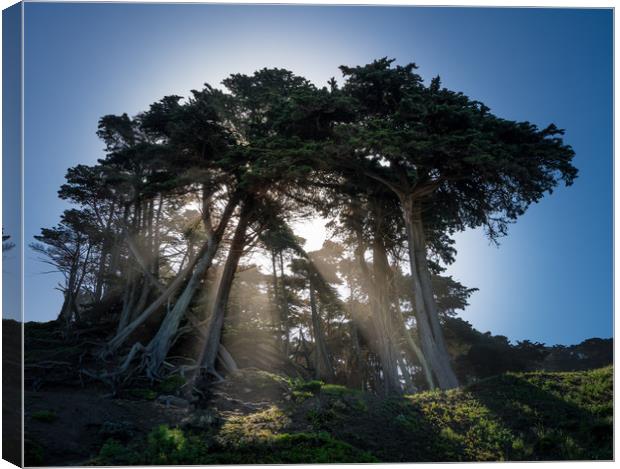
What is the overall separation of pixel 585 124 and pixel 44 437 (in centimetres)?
1199

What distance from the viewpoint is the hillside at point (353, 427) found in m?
7.11

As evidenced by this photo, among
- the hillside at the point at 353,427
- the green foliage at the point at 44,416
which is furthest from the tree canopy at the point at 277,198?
the green foliage at the point at 44,416

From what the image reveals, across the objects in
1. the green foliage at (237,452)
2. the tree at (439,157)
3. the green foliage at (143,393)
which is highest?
the tree at (439,157)

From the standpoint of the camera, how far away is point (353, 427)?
809 centimetres

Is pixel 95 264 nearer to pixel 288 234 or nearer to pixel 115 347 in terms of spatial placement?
pixel 115 347

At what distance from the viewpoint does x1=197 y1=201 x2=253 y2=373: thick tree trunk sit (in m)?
14.1

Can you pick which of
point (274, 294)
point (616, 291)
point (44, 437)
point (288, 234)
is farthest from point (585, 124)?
point (274, 294)

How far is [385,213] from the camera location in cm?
1636

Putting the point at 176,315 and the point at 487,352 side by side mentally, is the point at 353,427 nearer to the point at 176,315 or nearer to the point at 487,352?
the point at 176,315

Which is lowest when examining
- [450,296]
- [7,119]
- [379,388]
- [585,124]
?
[379,388]

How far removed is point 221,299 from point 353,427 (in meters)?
8.16

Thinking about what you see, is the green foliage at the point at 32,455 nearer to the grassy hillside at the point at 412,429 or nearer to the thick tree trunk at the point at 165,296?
the grassy hillside at the point at 412,429

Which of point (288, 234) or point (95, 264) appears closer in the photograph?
point (288, 234)

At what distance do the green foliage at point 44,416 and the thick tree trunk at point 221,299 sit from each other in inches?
208
